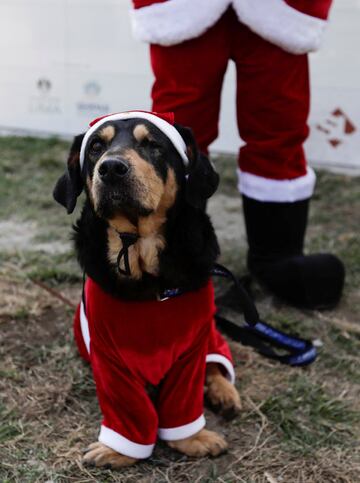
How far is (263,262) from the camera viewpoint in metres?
2.79

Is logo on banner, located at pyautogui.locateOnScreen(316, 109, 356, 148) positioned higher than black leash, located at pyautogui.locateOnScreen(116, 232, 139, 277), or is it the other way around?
black leash, located at pyautogui.locateOnScreen(116, 232, 139, 277)

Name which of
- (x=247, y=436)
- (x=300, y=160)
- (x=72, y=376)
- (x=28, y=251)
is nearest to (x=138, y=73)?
(x=28, y=251)

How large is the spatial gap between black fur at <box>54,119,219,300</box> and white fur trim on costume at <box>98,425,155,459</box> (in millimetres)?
404

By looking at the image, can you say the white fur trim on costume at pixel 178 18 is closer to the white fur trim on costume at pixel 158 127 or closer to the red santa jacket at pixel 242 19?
the red santa jacket at pixel 242 19

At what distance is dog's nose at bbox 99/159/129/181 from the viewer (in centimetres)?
165

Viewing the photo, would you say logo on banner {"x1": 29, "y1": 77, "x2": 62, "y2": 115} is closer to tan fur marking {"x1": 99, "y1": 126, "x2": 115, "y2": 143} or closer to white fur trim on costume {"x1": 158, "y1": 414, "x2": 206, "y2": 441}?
tan fur marking {"x1": 99, "y1": 126, "x2": 115, "y2": 143}

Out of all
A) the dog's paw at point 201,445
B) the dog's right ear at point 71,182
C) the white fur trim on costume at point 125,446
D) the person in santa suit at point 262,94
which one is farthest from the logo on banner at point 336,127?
the white fur trim on costume at point 125,446

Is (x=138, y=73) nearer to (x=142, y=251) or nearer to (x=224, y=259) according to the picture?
(x=224, y=259)

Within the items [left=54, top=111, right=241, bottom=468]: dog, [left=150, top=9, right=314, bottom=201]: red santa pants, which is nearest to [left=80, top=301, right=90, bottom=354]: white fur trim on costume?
A: [left=54, top=111, right=241, bottom=468]: dog

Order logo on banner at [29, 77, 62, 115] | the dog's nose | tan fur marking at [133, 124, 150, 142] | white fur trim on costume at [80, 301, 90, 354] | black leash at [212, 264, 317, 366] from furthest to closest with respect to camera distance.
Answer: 1. logo on banner at [29, 77, 62, 115]
2. black leash at [212, 264, 317, 366]
3. white fur trim on costume at [80, 301, 90, 354]
4. tan fur marking at [133, 124, 150, 142]
5. the dog's nose

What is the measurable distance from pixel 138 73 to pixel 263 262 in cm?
279

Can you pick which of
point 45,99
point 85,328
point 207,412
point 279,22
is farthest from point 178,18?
point 45,99

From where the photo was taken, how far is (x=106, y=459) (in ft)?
5.90

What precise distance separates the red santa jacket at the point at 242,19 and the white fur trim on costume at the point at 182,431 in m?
1.35
